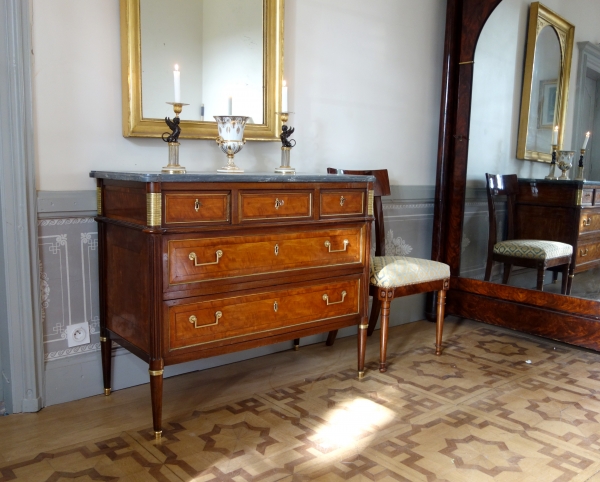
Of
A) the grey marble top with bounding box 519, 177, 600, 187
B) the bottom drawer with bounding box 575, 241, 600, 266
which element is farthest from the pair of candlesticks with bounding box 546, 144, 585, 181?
the bottom drawer with bounding box 575, 241, 600, 266

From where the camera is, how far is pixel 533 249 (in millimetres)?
2842

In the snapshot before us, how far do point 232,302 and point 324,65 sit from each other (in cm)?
137

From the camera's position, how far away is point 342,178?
7.19 ft

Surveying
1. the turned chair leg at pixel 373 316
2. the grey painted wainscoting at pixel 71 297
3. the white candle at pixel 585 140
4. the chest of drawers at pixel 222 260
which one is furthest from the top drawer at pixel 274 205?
the white candle at pixel 585 140

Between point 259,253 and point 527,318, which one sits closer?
point 259,253

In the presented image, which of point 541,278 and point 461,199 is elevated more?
point 461,199

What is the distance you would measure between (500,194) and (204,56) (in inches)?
66.5

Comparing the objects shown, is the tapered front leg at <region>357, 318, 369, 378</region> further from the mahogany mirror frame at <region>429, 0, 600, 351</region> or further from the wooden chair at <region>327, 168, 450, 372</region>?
the mahogany mirror frame at <region>429, 0, 600, 351</region>

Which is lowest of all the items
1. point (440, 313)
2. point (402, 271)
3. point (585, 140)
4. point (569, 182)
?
point (440, 313)

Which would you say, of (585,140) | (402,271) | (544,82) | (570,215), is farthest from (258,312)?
(544,82)

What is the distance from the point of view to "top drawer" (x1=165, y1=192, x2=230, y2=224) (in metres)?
1.75

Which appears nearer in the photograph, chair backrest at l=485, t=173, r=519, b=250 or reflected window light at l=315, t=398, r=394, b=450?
reflected window light at l=315, t=398, r=394, b=450

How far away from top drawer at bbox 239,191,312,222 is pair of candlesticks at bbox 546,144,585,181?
4.53 feet

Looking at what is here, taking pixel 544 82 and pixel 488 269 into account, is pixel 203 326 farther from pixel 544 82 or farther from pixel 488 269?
pixel 544 82
